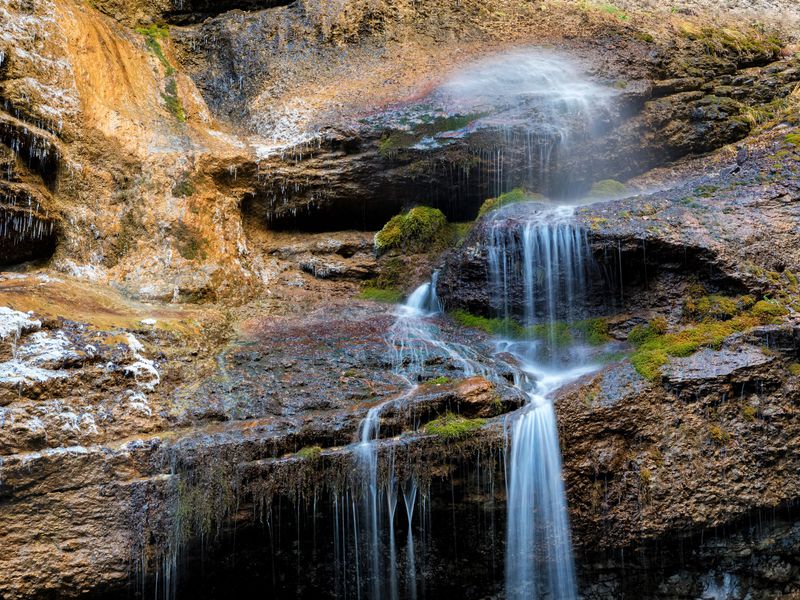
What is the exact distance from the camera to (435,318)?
11.0m

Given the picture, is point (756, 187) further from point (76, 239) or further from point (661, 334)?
point (76, 239)

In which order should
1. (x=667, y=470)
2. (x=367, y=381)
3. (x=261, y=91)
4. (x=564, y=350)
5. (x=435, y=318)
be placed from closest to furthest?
(x=667, y=470), (x=367, y=381), (x=564, y=350), (x=435, y=318), (x=261, y=91)

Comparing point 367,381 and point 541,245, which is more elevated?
point 541,245

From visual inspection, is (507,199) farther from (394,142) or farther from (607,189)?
(394,142)

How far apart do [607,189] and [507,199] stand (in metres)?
1.97

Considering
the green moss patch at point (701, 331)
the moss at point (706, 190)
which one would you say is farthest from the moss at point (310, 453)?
the moss at point (706, 190)

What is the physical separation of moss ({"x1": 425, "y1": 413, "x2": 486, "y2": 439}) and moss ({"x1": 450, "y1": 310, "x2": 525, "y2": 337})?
3.28 m

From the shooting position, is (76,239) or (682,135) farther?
(682,135)

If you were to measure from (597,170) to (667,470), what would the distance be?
741 centimetres

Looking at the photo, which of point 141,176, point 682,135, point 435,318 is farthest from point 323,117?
point 682,135

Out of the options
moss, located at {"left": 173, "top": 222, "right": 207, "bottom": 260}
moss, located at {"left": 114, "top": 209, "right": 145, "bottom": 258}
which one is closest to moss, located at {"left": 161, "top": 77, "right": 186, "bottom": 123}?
moss, located at {"left": 114, "top": 209, "right": 145, "bottom": 258}

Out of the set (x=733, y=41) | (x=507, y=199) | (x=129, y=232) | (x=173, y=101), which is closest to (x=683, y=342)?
(x=507, y=199)

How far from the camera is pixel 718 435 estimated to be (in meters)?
7.18

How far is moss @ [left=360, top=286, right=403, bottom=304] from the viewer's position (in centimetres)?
1206
